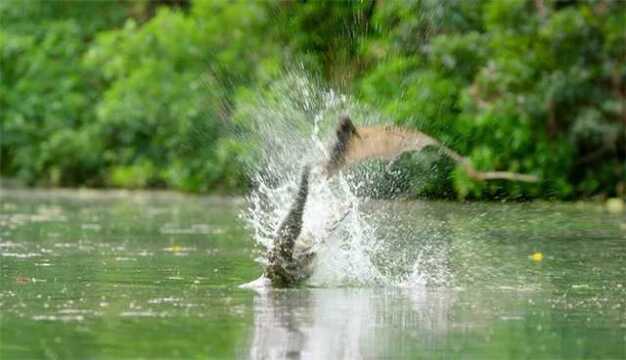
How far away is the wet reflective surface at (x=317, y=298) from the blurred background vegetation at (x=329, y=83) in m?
4.13

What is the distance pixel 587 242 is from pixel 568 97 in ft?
32.3

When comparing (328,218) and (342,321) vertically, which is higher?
(328,218)

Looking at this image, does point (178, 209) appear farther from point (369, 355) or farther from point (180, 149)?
point (369, 355)

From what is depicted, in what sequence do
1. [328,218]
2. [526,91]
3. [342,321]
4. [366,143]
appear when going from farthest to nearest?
1. [526,91]
2. [366,143]
3. [328,218]
4. [342,321]

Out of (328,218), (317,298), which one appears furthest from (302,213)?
(317,298)

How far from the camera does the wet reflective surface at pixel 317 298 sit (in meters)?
8.62

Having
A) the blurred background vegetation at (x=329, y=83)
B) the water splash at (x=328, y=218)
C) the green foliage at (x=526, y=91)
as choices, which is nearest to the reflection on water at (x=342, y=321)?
the water splash at (x=328, y=218)

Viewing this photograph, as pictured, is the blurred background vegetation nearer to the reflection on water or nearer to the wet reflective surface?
the wet reflective surface

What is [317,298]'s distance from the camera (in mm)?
11188

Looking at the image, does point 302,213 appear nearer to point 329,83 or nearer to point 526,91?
point 329,83

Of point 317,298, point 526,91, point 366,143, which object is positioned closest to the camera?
point 317,298

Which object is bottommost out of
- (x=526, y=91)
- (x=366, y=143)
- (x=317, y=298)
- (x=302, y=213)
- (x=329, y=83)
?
→ (x=317, y=298)

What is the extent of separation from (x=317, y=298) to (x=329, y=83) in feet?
41.1

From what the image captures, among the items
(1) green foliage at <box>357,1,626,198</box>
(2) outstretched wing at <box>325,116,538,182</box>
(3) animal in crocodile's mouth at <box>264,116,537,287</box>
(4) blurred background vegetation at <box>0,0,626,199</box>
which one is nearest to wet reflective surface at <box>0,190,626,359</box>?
(3) animal in crocodile's mouth at <box>264,116,537,287</box>
